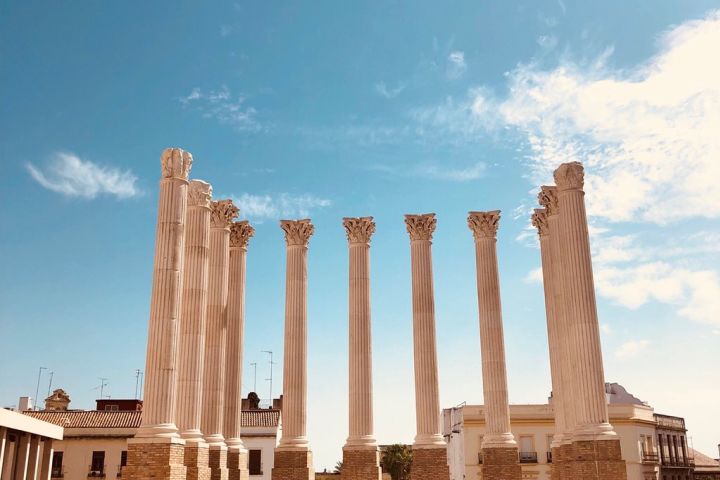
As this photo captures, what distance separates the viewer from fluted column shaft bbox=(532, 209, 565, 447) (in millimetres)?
50594

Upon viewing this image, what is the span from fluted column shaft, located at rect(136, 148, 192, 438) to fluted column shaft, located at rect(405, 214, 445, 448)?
20.8 m

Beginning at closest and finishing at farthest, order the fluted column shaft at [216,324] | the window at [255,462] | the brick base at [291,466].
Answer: the fluted column shaft at [216,324]
the brick base at [291,466]
the window at [255,462]

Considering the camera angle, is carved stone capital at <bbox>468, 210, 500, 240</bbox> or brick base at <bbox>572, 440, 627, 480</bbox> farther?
carved stone capital at <bbox>468, 210, 500, 240</bbox>

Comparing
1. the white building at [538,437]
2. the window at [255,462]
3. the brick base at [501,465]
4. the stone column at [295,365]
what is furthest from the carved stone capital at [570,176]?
the window at [255,462]

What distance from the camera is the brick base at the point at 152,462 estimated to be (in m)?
34.6

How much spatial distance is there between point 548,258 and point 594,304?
39.2 ft

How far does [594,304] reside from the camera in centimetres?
4216

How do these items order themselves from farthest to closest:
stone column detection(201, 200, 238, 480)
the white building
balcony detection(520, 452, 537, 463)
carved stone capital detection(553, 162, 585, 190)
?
balcony detection(520, 452, 537, 463) → the white building → stone column detection(201, 200, 238, 480) → carved stone capital detection(553, 162, 585, 190)

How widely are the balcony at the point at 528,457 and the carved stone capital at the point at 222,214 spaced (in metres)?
48.8

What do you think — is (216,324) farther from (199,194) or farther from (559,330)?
(559,330)

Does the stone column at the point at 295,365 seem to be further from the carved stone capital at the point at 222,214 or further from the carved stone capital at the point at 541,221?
the carved stone capital at the point at 541,221

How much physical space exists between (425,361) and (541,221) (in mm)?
13352

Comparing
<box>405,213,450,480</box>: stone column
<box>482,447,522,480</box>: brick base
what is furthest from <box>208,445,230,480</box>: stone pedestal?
<box>482,447,522,480</box>: brick base

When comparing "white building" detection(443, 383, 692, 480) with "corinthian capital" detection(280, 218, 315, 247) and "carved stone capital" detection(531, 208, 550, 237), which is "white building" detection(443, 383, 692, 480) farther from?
"corinthian capital" detection(280, 218, 315, 247)
